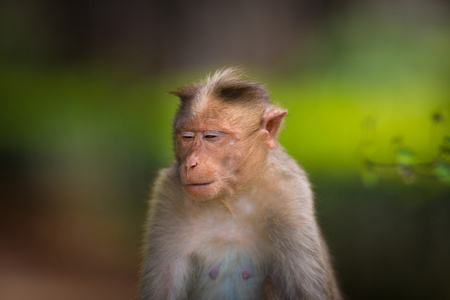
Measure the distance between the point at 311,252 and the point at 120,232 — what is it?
259cm

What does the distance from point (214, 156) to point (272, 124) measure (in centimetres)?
40

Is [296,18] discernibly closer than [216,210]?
No

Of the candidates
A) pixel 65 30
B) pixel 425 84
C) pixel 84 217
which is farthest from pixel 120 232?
pixel 425 84

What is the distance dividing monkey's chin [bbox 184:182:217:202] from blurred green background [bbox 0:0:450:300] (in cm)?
138

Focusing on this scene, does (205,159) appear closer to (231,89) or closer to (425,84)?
(231,89)

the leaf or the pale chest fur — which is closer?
the pale chest fur

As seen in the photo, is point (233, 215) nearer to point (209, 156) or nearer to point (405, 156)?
point (209, 156)

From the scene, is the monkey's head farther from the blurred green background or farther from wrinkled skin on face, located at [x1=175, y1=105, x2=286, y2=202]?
the blurred green background

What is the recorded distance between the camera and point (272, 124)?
274 cm

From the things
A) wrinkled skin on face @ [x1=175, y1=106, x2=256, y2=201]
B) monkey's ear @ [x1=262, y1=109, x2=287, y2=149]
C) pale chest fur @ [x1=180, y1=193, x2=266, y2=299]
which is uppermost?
monkey's ear @ [x1=262, y1=109, x2=287, y2=149]

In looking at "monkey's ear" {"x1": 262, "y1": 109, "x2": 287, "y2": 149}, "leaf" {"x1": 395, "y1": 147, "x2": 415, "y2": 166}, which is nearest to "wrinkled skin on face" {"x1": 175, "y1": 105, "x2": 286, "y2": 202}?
"monkey's ear" {"x1": 262, "y1": 109, "x2": 287, "y2": 149}

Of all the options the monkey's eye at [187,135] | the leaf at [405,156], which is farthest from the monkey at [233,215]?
the leaf at [405,156]

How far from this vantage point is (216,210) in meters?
2.75

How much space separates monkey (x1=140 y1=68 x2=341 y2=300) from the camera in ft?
8.50
